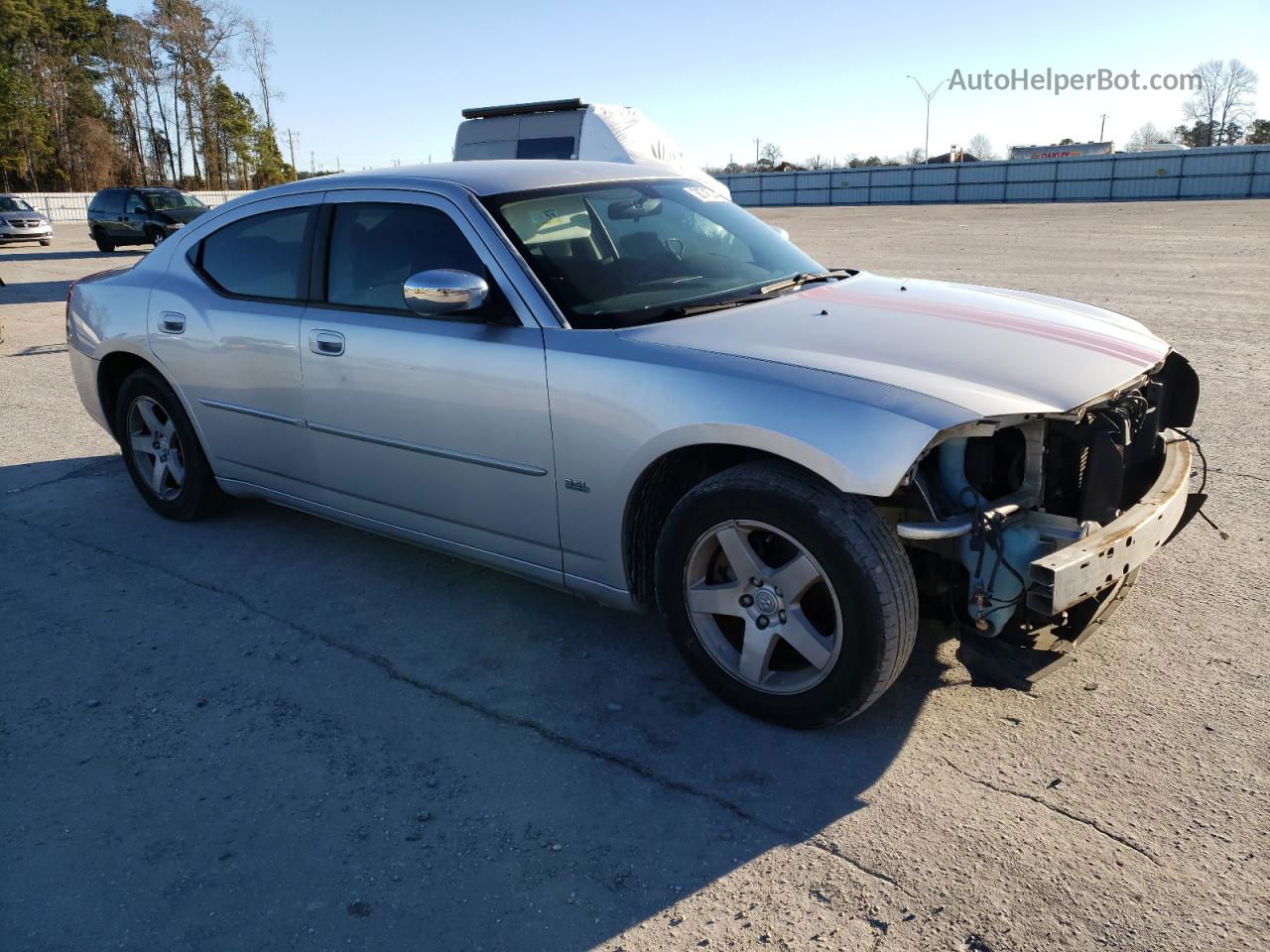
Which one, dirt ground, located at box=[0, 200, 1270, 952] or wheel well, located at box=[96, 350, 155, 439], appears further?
wheel well, located at box=[96, 350, 155, 439]

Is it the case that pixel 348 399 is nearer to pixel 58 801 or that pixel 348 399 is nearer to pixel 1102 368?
pixel 58 801

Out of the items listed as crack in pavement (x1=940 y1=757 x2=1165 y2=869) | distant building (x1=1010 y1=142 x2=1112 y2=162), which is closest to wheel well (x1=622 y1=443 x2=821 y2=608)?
crack in pavement (x1=940 y1=757 x2=1165 y2=869)

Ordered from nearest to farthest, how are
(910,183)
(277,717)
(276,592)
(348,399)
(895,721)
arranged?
(895,721), (277,717), (348,399), (276,592), (910,183)

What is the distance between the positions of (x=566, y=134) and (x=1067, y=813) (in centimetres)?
1002

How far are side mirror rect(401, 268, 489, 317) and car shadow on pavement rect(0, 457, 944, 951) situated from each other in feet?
4.06

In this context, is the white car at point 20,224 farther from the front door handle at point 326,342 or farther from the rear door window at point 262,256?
the front door handle at point 326,342

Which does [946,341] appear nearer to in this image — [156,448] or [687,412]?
[687,412]

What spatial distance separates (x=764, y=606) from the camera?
2936 millimetres

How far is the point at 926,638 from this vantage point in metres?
3.48

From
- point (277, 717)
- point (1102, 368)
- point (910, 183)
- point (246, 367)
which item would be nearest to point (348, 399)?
point (246, 367)

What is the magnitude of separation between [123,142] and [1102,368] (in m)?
78.0

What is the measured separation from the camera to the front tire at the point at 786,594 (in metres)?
2.69

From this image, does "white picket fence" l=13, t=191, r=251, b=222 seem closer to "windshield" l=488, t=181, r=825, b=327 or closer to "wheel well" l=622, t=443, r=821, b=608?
"windshield" l=488, t=181, r=825, b=327

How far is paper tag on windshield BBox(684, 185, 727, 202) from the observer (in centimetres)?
428
